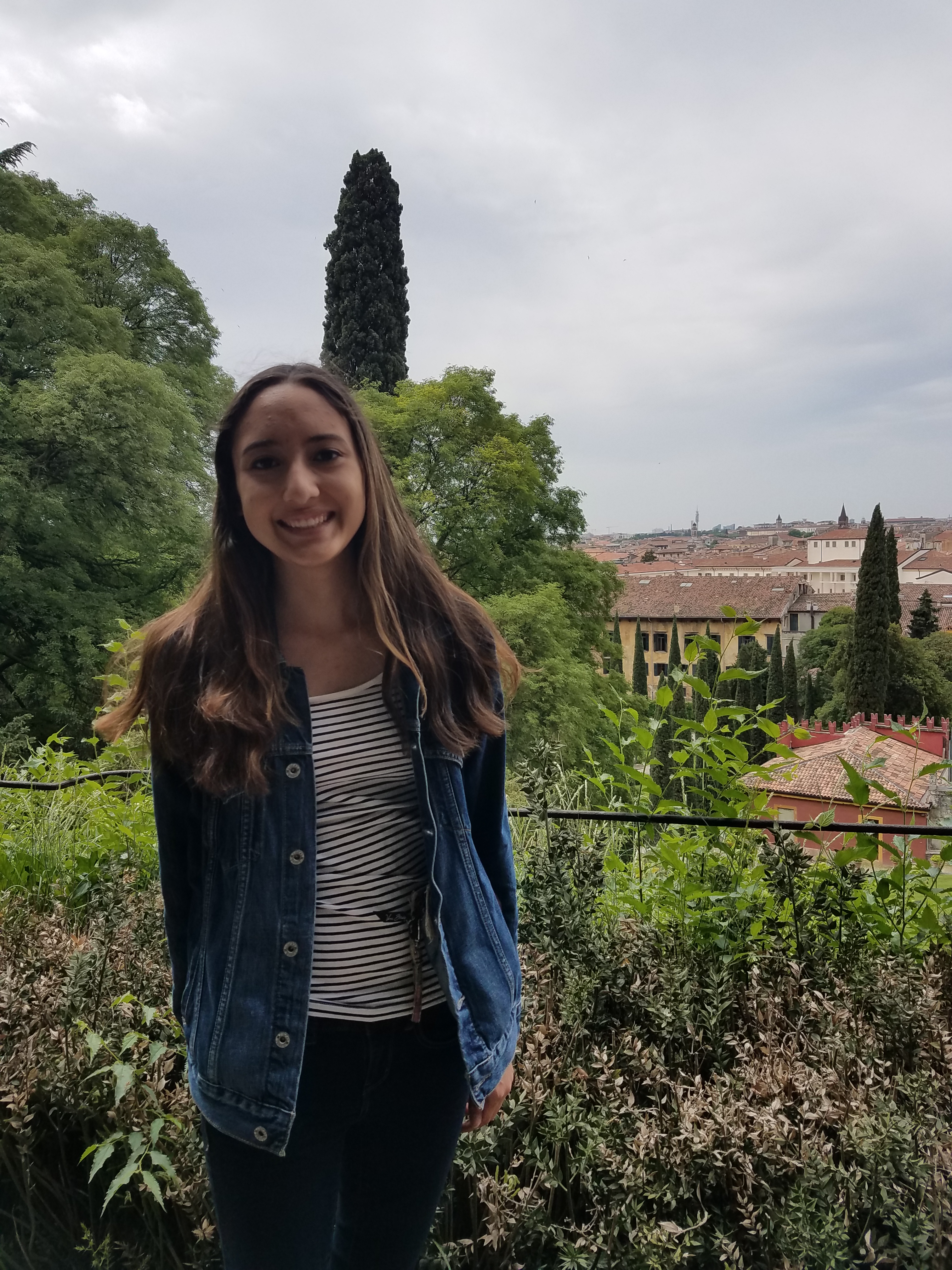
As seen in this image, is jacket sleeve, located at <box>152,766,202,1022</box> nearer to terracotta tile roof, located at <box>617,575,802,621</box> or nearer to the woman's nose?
the woman's nose

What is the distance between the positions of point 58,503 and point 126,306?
5840mm

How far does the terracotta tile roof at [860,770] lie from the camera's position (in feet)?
5.05

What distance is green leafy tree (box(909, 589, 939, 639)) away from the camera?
1722 cm

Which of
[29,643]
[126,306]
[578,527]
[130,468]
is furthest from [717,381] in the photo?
[29,643]

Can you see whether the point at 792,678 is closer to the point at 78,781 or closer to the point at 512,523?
the point at 512,523

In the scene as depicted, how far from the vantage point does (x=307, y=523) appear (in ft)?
2.88

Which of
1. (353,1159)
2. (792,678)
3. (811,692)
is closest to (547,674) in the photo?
(792,678)

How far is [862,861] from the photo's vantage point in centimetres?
156

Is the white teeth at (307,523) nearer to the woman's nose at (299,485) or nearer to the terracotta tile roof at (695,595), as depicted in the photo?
the woman's nose at (299,485)

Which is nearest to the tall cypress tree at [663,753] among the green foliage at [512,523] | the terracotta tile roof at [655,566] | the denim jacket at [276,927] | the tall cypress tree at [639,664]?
the denim jacket at [276,927]

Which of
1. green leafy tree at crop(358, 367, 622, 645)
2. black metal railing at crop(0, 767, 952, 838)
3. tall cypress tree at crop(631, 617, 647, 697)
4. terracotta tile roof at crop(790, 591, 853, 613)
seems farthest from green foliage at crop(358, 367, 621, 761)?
black metal railing at crop(0, 767, 952, 838)

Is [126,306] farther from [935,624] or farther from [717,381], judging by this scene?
[935,624]

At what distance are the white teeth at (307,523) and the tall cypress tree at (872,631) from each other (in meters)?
16.3

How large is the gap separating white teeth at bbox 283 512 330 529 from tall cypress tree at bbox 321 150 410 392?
16.6 metres
